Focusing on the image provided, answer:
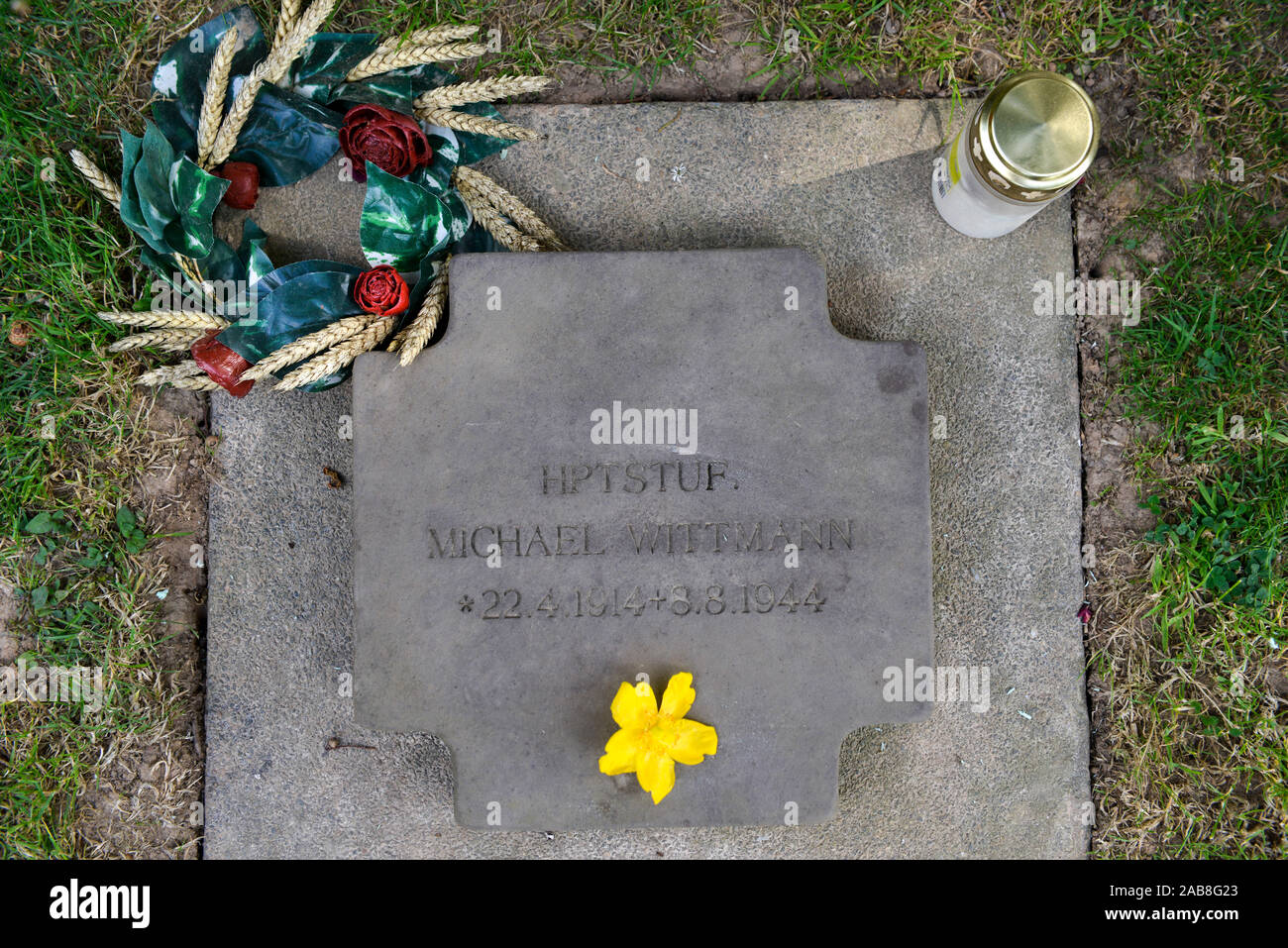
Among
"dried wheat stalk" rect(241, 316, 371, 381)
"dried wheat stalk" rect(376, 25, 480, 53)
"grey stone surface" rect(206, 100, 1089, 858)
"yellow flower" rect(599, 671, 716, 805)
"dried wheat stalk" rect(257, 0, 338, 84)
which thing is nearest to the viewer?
"yellow flower" rect(599, 671, 716, 805)

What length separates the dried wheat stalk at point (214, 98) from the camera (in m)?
2.56

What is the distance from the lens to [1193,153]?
9.43 ft

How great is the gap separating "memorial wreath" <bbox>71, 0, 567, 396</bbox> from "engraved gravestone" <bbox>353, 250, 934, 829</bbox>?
0.38m

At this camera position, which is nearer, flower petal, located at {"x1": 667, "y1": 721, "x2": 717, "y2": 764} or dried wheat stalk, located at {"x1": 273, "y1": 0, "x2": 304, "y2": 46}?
flower petal, located at {"x1": 667, "y1": 721, "x2": 717, "y2": 764}

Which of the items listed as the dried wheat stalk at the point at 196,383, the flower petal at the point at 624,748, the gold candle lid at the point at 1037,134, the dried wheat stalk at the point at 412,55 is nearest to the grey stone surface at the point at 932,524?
the dried wheat stalk at the point at 196,383

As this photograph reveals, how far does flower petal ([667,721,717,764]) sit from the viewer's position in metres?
2.34

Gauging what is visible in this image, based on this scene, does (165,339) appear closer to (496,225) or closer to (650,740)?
(496,225)

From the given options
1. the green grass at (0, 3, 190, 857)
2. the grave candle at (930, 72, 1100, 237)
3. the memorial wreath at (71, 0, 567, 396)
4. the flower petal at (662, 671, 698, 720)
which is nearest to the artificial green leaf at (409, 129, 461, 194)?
the memorial wreath at (71, 0, 567, 396)

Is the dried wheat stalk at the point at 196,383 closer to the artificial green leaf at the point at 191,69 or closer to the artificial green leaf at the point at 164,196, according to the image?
the artificial green leaf at the point at 164,196

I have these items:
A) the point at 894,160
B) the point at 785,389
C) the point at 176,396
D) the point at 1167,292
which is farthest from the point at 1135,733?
the point at 176,396

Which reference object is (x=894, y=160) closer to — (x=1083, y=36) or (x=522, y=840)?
(x=1083, y=36)

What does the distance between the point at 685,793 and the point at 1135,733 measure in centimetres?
169

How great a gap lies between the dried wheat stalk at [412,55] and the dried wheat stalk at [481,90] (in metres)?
0.09

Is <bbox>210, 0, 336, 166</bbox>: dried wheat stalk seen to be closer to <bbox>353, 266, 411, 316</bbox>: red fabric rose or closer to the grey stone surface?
the grey stone surface
